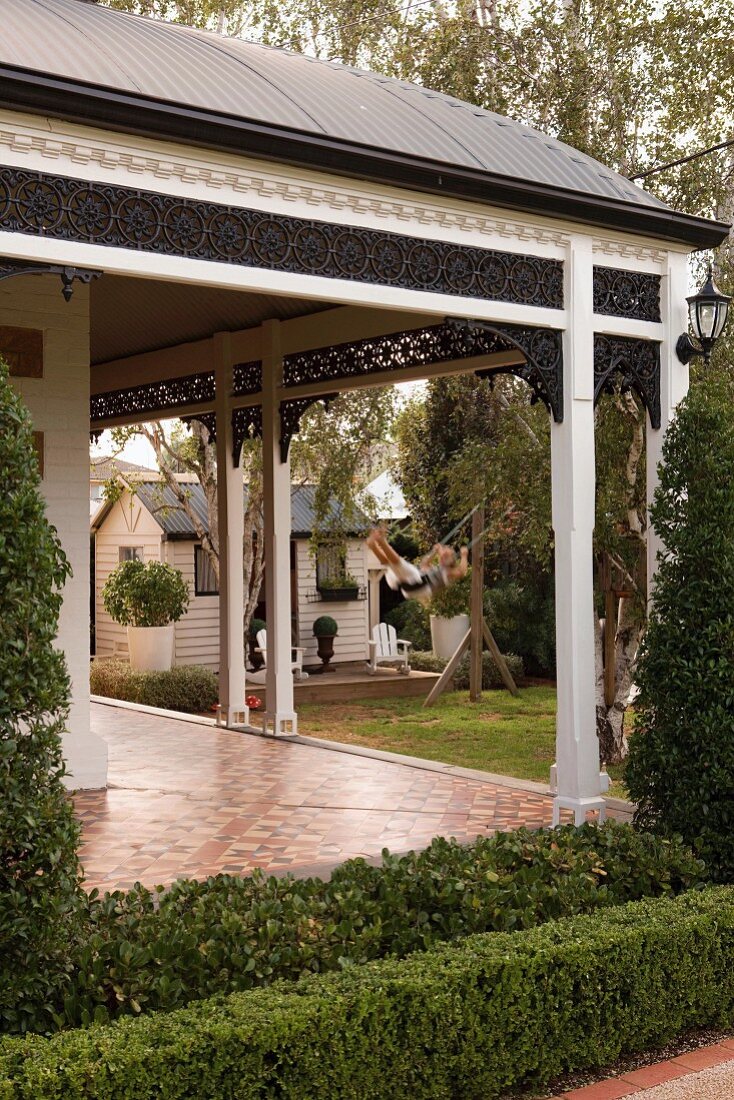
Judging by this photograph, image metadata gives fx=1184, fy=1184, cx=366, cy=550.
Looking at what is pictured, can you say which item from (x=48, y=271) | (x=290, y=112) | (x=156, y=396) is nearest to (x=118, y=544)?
(x=156, y=396)

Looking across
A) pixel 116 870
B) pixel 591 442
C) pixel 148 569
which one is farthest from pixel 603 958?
pixel 148 569

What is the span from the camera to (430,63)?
41.2ft

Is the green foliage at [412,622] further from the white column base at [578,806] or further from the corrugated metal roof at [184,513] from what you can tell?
the white column base at [578,806]

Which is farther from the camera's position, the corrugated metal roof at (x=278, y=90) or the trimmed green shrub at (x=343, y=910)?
the corrugated metal roof at (x=278, y=90)

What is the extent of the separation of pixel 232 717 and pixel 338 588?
31.8 ft

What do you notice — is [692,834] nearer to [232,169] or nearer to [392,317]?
[232,169]

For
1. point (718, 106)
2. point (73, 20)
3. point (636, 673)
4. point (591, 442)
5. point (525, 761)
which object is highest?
point (718, 106)

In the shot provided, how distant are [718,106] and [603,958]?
10556 millimetres

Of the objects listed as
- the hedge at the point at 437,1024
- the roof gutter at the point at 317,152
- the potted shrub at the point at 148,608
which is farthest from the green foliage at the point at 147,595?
the hedge at the point at 437,1024

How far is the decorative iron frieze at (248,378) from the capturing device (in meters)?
10.8

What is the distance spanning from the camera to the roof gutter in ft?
16.4

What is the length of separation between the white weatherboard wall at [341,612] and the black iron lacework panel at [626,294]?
44.2 feet

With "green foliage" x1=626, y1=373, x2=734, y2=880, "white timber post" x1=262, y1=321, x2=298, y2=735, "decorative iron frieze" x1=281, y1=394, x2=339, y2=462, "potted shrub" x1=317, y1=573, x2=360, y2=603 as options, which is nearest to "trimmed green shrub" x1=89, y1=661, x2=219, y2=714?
"potted shrub" x1=317, y1=573, x2=360, y2=603

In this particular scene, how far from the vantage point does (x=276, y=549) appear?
10438 mm
